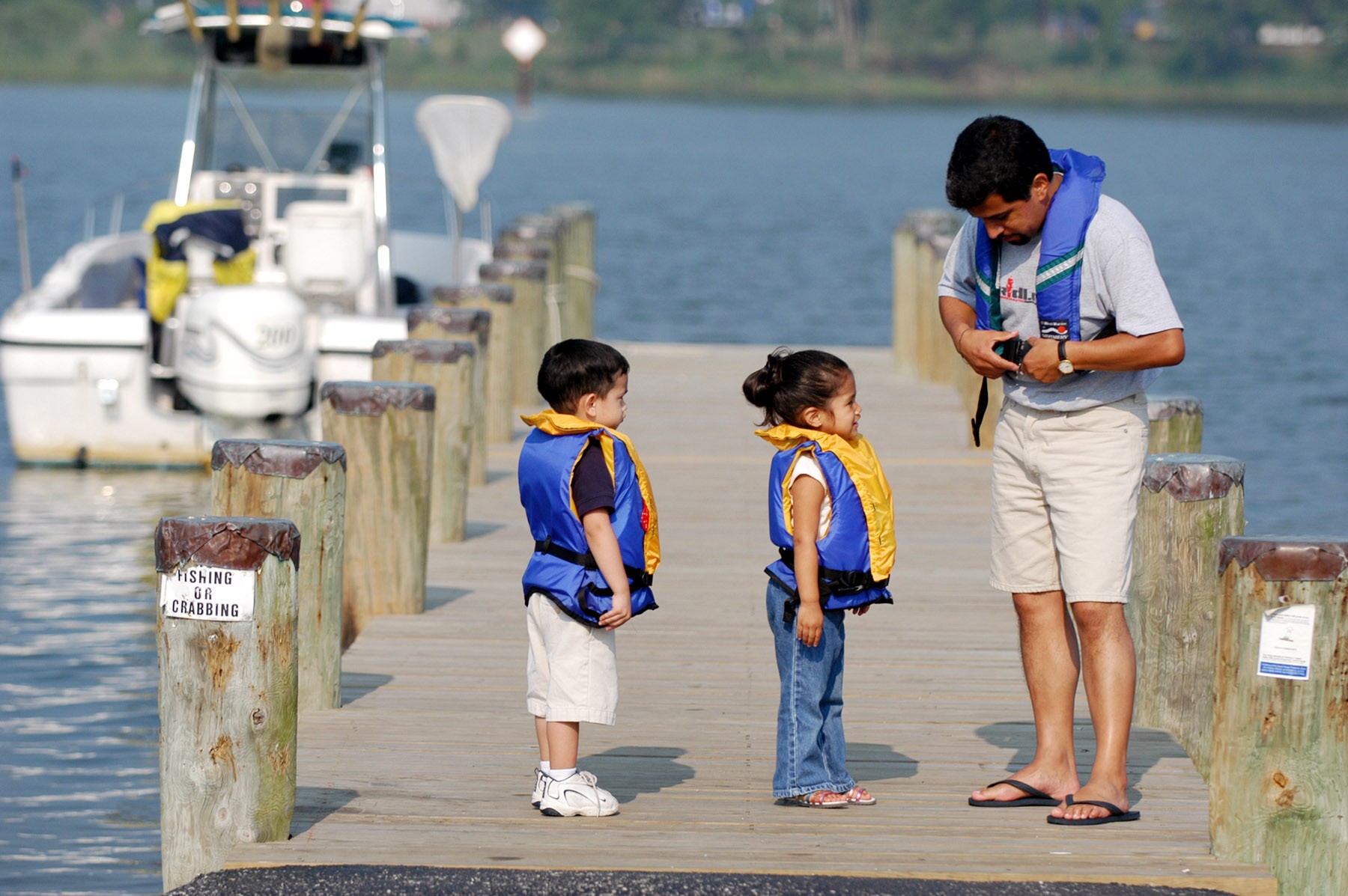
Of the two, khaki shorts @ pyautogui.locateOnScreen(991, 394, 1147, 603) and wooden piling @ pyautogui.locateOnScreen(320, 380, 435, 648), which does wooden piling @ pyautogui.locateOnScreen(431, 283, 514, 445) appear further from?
khaki shorts @ pyautogui.locateOnScreen(991, 394, 1147, 603)

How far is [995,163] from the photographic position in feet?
14.8

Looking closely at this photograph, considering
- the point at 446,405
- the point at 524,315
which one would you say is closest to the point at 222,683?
the point at 446,405

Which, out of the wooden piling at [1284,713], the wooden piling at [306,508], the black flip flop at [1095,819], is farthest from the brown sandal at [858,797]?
the wooden piling at [306,508]

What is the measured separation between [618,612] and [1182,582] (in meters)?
1.80

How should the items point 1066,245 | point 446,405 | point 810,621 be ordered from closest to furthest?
point 1066,245
point 810,621
point 446,405

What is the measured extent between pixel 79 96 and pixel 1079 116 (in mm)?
→ 44774

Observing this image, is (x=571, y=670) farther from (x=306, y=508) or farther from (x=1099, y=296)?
(x=1099, y=296)

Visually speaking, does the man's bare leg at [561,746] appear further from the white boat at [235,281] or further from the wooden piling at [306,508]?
the white boat at [235,281]

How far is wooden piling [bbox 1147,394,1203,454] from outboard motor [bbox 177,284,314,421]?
18.6 feet

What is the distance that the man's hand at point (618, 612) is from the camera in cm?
470

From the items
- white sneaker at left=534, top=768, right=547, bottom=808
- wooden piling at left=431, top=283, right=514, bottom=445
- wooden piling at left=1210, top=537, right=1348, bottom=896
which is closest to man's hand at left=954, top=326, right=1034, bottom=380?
wooden piling at left=1210, top=537, right=1348, bottom=896

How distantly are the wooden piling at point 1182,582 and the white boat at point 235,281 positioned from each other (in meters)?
6.55

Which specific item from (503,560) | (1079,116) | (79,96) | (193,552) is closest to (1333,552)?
(193,552)

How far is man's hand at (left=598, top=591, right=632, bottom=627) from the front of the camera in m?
4.70
